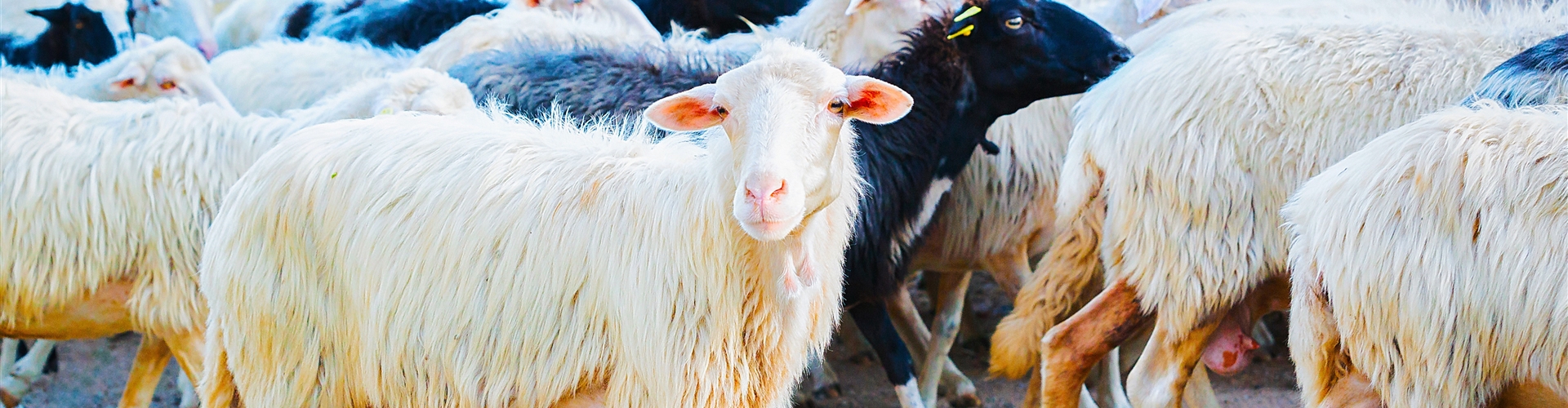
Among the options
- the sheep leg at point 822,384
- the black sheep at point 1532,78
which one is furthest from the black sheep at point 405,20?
the black sheep at point 1532,78

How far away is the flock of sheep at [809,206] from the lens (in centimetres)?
281

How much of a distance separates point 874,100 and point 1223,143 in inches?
56.5

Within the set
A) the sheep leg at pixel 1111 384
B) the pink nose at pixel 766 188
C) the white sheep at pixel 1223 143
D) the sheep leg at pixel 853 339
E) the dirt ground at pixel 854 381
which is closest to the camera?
the pink nose at pixel 766 188

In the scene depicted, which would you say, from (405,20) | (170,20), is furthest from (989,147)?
(170,20)

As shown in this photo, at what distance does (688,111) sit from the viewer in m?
2.79

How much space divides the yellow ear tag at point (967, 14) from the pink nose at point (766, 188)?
2297mm

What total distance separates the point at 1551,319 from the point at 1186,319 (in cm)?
128

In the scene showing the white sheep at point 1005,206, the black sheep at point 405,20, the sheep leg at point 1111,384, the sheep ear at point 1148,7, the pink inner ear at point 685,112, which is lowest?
the sheep leg at point 1111,384

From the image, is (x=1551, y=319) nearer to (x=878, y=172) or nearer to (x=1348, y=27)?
(x=1348, y=27)

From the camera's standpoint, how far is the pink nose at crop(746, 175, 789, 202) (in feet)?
8.00

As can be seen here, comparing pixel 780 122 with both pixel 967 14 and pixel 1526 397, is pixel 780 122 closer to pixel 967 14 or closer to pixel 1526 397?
pixel 1526 397

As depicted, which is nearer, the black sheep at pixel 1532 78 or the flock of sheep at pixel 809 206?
the flock of sheep at pixel 809 206

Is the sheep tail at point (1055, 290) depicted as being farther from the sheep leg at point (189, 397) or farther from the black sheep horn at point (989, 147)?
the sheep leg at point (189, 397)

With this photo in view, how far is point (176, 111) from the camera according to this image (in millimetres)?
4199
